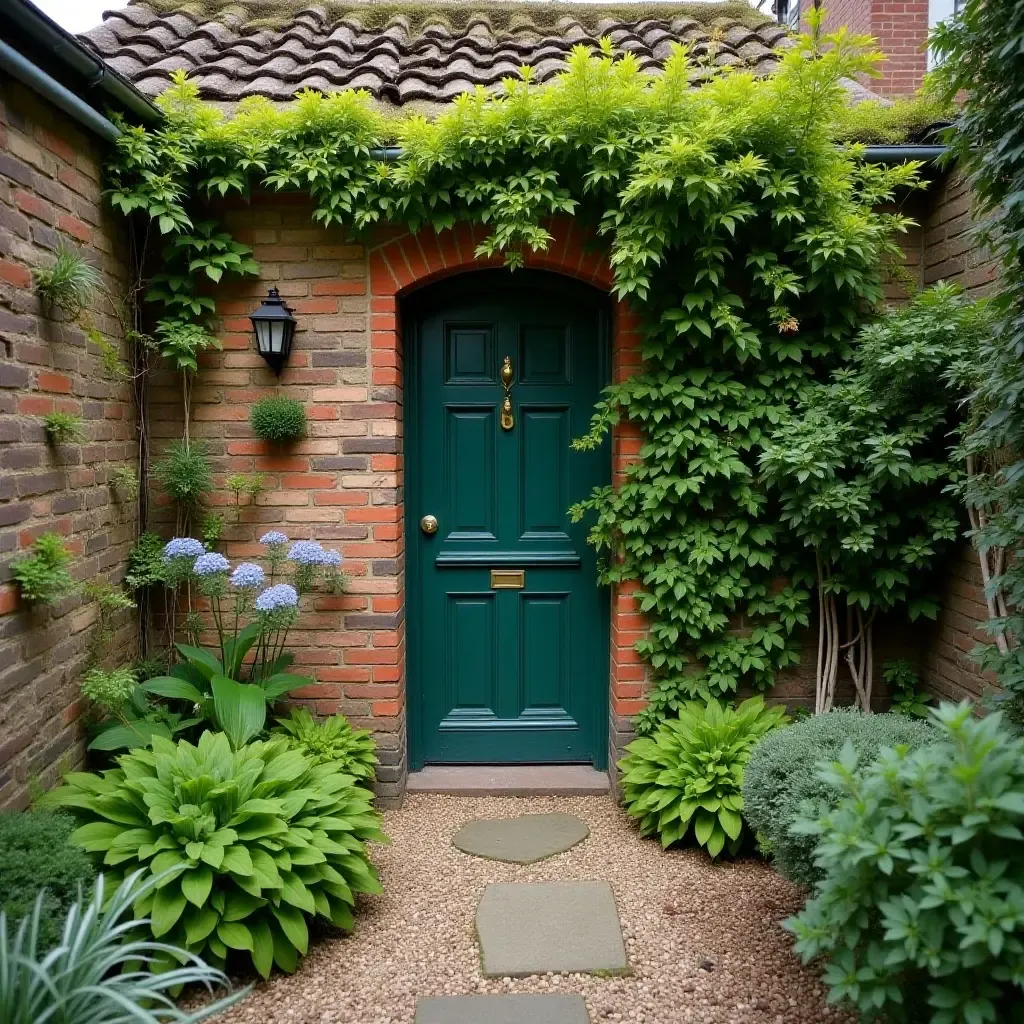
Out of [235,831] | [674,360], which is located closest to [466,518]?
[674,360]

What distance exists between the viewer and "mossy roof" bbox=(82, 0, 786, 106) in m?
3.84

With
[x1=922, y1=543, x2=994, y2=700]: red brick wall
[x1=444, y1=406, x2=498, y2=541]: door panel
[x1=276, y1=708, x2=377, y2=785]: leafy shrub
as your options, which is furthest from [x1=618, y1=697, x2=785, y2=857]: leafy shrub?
[x1=444, y1=406, x2=498, y2=541]: door panel

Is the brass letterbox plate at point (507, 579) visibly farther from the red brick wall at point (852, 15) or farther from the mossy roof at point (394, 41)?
the red brick wall at point (852, 15)

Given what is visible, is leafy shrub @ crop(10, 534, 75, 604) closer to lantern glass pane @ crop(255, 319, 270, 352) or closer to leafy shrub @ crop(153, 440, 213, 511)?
leafy shrub @ crop(153, 440, 213, 511)

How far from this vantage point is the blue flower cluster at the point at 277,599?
3215 millimetres

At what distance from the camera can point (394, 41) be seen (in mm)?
4328

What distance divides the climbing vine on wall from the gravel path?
2.74 feet

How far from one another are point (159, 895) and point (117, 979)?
21.7 inches

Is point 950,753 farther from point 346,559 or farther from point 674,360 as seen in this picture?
point 346,559

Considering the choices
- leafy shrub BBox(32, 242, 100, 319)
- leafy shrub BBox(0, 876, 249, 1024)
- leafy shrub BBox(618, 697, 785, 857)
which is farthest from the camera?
leafy shrub BBox(618, 697, 785, 857)

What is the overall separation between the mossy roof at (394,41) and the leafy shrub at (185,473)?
5.71 feet

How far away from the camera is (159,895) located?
92.7 inches

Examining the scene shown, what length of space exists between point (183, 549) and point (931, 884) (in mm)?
2923

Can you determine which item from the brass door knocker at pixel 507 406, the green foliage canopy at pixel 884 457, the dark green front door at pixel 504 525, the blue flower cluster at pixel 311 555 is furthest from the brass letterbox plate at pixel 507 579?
the green foliage canopy at pixel 884 457
